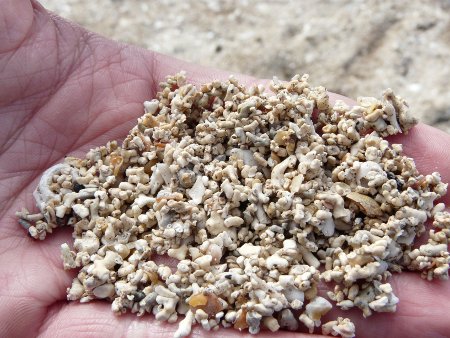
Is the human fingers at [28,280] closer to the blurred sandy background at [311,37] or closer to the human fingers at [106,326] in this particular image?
the human fingers at [106,326]

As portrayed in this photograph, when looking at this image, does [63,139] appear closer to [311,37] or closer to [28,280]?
[28,280]

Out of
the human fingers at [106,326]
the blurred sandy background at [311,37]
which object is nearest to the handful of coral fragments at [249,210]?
the human fingers at [106,326]

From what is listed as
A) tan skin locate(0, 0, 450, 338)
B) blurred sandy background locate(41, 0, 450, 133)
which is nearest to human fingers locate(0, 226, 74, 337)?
tan skin locate(0, 0, 450, 338)

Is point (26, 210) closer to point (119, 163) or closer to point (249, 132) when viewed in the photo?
point (119, 163)

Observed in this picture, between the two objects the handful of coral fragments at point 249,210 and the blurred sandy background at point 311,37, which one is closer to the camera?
the handful of coral fragments at point 249,210

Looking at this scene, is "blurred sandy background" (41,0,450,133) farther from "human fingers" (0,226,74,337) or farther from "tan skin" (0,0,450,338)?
"human fingers" (0,226,74,337)
